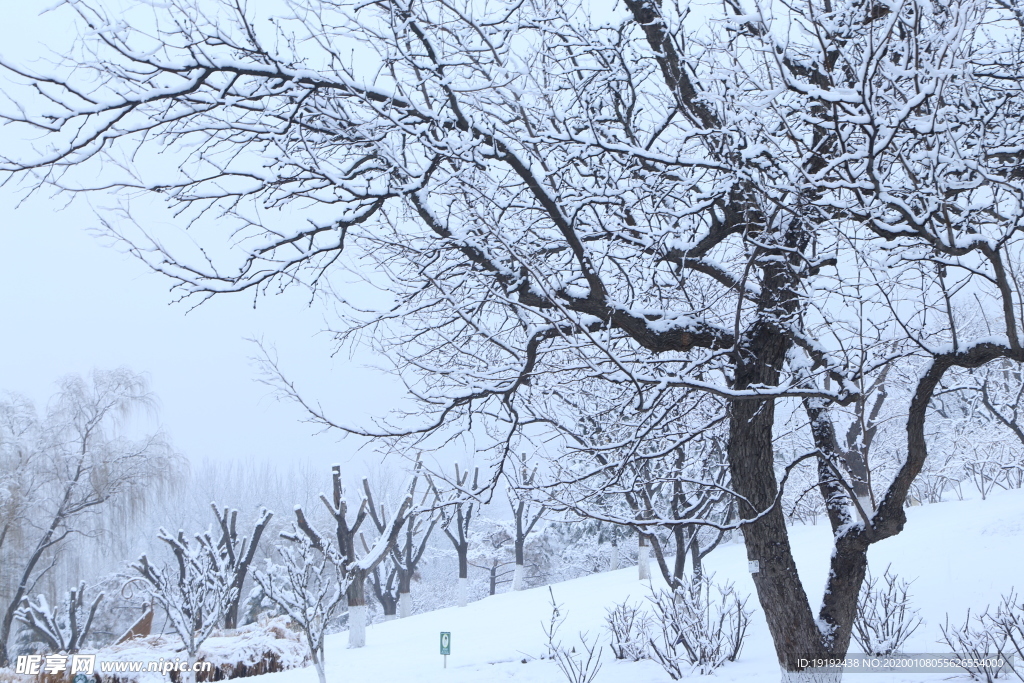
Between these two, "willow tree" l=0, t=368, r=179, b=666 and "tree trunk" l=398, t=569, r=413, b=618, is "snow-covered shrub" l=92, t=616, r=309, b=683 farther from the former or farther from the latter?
"tree trunk" l=398, t=569, r=413, b=618

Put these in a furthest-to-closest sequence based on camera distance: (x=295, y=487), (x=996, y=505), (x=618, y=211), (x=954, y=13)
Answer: (x=295, y=487) → (x=996, y=505) → (x=618, y=211) → (x=954, y=13)

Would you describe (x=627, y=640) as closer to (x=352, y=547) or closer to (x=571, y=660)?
(x=571, y=660)

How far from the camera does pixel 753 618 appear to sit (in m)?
11.0

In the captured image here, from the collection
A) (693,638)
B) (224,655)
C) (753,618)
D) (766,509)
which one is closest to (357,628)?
(224,655)

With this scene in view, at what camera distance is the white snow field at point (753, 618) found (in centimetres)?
813

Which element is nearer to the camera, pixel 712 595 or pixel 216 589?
pixel 216 589

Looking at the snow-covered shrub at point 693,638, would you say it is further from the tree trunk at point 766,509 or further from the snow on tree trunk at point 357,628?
the snow on tree trunk at point 357,628

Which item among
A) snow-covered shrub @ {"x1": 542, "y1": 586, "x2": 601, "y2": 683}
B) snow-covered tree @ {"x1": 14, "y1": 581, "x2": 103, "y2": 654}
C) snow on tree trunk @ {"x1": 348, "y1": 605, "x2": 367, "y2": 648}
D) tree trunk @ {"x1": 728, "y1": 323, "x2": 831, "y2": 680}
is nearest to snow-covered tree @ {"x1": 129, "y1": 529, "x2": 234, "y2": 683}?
snow-covered shrub @ {"x1": 542, "y1": 586, "x2": 601, "y2": 683}

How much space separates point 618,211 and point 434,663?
9728mm

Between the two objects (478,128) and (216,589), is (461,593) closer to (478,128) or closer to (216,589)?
(216,589)

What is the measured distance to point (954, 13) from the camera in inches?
119

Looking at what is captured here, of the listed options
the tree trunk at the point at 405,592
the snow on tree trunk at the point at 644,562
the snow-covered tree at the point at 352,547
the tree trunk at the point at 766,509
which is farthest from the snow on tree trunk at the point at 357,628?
the tree trunk at the point at 766,509

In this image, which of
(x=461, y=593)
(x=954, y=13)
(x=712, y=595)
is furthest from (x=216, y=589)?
(x=461, y=593)

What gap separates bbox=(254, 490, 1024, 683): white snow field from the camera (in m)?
8.13
